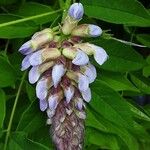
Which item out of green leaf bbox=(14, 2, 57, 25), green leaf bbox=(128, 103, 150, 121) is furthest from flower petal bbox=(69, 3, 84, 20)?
green leaf bbox=(128, 103, 150, 121)

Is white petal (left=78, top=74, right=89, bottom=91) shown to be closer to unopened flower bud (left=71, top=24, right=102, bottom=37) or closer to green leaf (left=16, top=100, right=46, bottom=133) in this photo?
unopened flower bud (left=71, top=24, right=102, bottom=37)

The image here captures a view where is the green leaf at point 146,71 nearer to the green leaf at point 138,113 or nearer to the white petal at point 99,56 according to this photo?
the green leaf at point 138,113

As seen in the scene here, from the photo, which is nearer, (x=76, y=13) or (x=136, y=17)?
(x=76, y=13)

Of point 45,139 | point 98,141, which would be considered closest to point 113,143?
point 98,141

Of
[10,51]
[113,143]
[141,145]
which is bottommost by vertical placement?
[141,145]

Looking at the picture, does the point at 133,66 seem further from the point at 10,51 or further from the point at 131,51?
the point at 10,51

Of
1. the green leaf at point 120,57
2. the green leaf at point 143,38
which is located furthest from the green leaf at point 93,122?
the green leaf at point 143,38

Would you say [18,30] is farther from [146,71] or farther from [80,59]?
[146,71]
